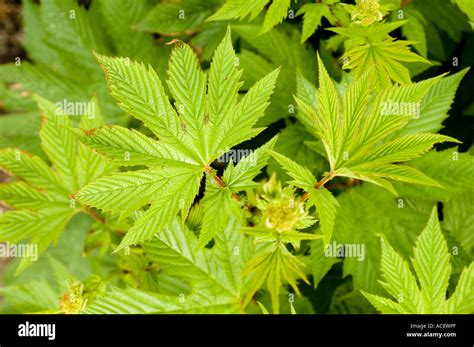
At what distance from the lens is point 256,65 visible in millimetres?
1623

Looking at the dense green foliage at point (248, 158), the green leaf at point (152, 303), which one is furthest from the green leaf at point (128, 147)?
the green leaf at point (152, 303)

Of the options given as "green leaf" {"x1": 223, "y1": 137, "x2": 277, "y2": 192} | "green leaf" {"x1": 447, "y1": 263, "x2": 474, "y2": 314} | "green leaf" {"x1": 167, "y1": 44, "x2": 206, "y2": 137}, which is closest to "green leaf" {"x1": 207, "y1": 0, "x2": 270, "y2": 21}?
"green leaf" {"x1": 167, "y1": 44, "x2": 206, "y2": 137}

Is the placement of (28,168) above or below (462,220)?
above

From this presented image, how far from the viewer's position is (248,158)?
1.20 metres

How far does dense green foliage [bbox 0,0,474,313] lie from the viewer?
1.13 m

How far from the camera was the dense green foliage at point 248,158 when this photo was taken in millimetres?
1133

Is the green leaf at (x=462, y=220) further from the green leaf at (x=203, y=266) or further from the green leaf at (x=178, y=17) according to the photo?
the green leaf at (x=178, y=17)

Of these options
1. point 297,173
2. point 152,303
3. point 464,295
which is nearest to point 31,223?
point 152,303

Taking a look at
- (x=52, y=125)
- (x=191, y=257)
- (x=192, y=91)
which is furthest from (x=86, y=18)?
(x=191, y=257)

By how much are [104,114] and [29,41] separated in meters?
0.59

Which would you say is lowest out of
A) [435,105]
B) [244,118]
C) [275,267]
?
[275,267]

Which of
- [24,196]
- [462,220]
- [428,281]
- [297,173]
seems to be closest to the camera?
[297,173]

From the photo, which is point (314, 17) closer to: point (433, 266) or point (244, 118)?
point (244, 118)

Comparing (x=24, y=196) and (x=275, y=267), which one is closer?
(x=275, y=267)
